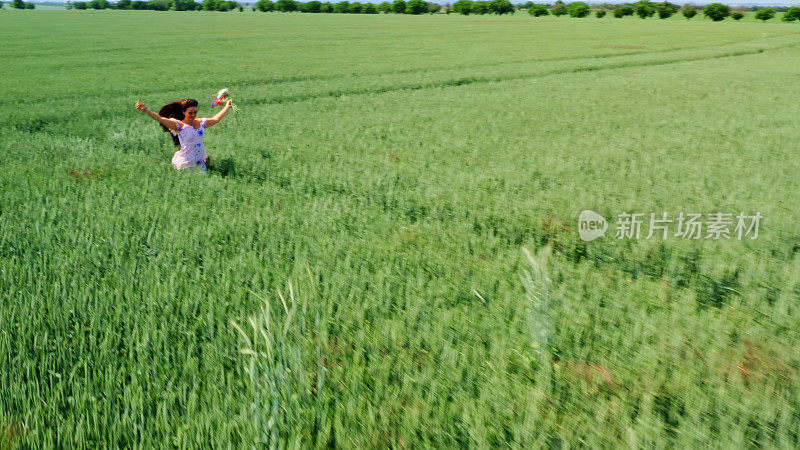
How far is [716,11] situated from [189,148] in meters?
88.6

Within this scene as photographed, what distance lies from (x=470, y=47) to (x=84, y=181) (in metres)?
31.7

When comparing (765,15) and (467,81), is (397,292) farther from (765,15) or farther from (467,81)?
(765,15)

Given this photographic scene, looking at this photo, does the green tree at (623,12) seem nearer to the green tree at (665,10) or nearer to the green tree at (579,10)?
the green tree at (665,10)

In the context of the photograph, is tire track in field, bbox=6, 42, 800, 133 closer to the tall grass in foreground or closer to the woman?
the woman

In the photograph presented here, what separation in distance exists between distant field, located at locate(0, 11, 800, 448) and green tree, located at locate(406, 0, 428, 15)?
96525 mm

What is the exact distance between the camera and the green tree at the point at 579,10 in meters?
85.6

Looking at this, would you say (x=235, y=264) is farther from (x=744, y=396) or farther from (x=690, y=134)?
(x=690, y=134)

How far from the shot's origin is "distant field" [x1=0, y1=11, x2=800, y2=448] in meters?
2.22

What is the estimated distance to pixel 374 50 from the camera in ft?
111

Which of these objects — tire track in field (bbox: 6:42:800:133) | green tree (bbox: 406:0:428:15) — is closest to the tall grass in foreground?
tire track in field (bbox: 6:42:800:133)

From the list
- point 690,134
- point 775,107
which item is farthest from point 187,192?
point 775,107

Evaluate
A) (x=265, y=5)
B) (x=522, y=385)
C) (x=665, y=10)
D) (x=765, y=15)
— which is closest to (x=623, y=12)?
(x=665, y=10)

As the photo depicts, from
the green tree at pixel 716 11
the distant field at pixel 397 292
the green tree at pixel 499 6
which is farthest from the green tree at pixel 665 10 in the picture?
the distant field at pixel 397 292

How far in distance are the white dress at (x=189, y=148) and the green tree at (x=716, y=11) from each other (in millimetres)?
87077
